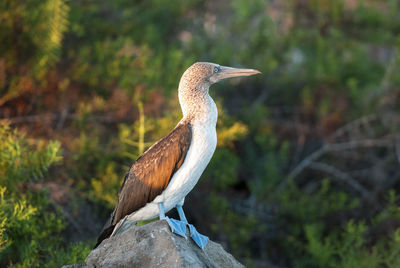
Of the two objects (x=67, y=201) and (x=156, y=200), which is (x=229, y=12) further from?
(x=156, y=200)

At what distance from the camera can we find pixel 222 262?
3.82 m

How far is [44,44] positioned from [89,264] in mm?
4154

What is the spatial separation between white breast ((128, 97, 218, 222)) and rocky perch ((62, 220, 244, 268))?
308 mm

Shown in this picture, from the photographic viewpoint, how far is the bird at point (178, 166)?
3.78m

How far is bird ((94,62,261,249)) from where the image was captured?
3779mm

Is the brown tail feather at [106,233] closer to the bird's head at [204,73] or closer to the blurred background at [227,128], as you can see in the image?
the blurred background at [227,128]

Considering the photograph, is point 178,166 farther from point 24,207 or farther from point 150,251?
point 24,207

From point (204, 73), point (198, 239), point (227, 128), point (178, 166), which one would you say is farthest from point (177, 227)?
point (227, 128)

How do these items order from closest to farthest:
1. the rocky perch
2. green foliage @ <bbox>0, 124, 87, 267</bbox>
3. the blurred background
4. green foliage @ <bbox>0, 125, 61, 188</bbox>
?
the rocky perch → green foliage @ <bbox>0, 124, 87, 267</bbox> → green foliage @ <bbox>0, 125, 61, 188</bbox> → the blurred background

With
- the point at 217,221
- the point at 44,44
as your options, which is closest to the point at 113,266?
the point at 217,221

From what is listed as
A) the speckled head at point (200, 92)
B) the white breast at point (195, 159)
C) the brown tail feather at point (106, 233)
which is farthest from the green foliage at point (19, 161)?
the speckled head at point (200, 92)

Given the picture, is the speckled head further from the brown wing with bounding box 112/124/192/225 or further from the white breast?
the brown wing with bounding box 112/124/192/225

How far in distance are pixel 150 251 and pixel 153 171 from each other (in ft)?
2.37

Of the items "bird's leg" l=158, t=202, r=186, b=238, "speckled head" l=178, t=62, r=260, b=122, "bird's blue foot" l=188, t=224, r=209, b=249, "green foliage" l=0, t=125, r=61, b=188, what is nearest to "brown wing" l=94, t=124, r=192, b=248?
"speckled head" l=178, t=62, r=260, b=122
